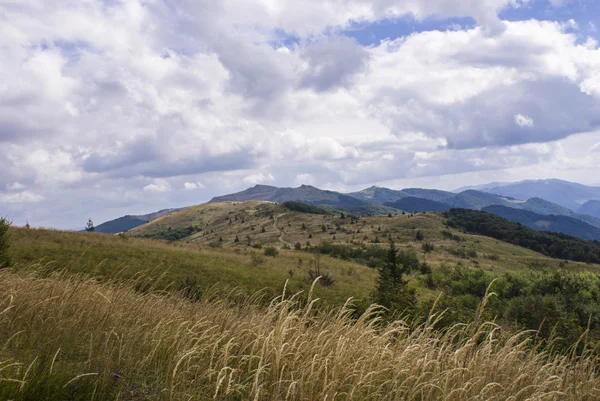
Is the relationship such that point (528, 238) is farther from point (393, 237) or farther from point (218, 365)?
point (218, 365)

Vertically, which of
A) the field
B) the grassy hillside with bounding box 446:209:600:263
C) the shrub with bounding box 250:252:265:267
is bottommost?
the grassy hillside with bounding box 446:209:600:263

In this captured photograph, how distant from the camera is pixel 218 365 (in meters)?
3.85

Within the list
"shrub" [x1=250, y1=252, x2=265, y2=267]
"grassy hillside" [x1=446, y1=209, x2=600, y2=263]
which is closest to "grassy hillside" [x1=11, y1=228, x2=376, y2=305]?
"shrub" [x1=250, y1=252, x2=265, y2=267]

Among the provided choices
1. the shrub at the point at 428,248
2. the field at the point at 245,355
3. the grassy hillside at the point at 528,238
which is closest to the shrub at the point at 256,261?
the field at the point at 245,355

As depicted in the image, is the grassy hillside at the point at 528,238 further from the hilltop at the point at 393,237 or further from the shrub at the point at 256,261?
the shrub at the point at 256,261

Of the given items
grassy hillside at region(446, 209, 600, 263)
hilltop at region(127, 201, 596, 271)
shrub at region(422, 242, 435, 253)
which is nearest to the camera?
hilltop at region(127, 201, 596, 271)

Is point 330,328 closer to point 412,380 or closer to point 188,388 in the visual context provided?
point 412,380

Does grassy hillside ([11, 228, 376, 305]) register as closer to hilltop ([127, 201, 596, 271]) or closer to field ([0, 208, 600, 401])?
field ([0, 208, 600, 401])

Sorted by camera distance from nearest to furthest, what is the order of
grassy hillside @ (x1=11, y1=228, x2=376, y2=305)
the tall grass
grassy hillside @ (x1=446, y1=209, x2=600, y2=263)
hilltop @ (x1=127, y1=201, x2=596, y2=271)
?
the tall grass < grassy hillside @ (x1=11, y1=228, x2=376, y2=305) < hilltop @ (x1=127, y1=201, x2=596, y2=271) < grassy hillside @ (x1=446, y1=209, x2=600, y2=263)

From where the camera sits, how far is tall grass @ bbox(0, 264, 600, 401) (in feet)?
10.4

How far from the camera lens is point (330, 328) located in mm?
4750

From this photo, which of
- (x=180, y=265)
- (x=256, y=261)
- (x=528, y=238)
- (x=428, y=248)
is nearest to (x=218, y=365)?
(x=180, y=265)

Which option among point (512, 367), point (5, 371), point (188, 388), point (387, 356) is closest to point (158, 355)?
point (188, 388)

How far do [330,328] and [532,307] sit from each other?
1984 cm
